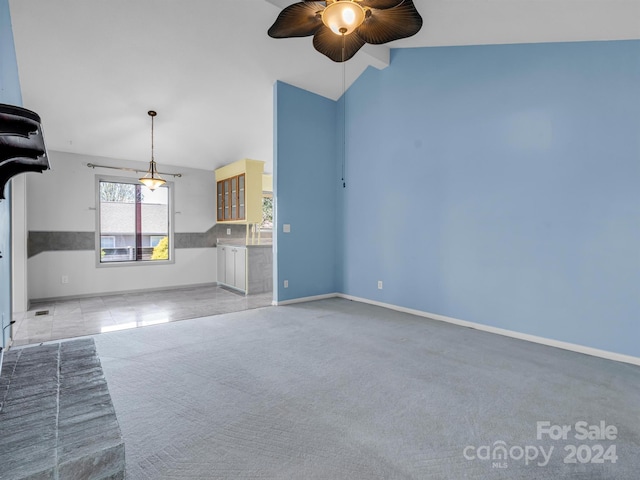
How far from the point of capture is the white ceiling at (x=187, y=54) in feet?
9.73

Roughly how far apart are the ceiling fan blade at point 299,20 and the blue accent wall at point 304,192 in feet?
7.00

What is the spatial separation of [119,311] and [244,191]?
284 centimetres

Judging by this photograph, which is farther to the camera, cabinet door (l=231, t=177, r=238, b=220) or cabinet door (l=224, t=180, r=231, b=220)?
cabinet door (l=224, t=180, r=231, b=220)

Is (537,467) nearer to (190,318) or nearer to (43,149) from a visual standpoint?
(43,149)

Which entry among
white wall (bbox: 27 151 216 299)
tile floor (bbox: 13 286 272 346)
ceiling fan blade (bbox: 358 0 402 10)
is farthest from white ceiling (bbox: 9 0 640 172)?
tile floor (bbox: 13 286 272 346)

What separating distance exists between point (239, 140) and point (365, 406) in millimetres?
5137

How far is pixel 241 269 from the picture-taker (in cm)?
603

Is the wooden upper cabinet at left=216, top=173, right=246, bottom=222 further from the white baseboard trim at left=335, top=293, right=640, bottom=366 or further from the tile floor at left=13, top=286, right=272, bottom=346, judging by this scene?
the white baseboard trim at left=335, top=293, right=640, bottom=366

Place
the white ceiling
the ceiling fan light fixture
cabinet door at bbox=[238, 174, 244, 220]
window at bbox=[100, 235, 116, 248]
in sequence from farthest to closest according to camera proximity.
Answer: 1. cabinet door at bbox=[238, 174, 244, 220]
2. window at bbox=[100, 235, 116, 248]
3. the white ceiling
4. the ceiling fan light fixture

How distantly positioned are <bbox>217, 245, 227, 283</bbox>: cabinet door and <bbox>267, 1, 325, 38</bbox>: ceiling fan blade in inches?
188

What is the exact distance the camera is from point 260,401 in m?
2.07

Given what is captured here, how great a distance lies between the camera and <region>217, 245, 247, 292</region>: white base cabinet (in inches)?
235

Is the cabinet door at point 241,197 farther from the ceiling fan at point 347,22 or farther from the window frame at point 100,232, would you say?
the ceiling fan at point 347,22

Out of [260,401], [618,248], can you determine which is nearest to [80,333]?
[260,401]
